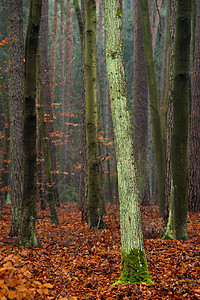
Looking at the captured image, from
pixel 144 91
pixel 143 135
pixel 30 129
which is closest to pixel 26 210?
pixel 30 129

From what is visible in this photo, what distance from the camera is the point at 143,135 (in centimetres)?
1391

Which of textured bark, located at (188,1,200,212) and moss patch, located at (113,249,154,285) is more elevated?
textured bark, located at (188,1,200,212)

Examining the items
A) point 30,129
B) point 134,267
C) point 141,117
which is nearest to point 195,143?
point 141,117

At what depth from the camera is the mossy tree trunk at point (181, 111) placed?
21.7 feet

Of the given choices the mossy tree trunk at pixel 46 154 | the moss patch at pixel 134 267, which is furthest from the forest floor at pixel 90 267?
the mossy tree trunk at pixel 46 154

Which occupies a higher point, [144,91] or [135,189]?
[144,91]

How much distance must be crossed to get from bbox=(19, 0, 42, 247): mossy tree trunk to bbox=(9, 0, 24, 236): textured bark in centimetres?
177

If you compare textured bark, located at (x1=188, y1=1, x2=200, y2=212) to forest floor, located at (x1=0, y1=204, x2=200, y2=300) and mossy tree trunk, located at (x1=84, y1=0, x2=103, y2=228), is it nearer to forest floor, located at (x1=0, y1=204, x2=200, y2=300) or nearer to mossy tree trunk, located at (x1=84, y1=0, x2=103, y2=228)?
forest floor, located at (x1=0, y1=204, x2=200, y2=300)

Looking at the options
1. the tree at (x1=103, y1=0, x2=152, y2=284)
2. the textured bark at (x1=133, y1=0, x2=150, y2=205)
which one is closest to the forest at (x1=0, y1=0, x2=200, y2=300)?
the tree at (x1=103, y1=0, x2=152, y2=284)

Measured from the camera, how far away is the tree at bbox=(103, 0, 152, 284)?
4320 millimetres

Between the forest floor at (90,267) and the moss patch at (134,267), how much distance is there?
122 mm

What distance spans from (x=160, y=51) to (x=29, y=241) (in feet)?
81.4

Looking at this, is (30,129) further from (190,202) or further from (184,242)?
(190,202)

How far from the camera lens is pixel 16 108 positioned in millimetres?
8430
